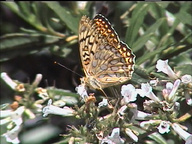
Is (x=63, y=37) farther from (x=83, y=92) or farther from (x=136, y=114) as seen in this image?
(x=136, y=114)

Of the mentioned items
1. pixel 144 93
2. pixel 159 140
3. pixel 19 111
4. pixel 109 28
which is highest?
pixel 109 28

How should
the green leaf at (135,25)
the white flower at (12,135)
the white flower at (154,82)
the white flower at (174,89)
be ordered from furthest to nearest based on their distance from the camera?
the green leaf at (135,25)
the white flower at (12,135)
the white flower at (154,82)
the white flower at (174,89)

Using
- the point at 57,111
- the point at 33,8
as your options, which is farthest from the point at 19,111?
the point at 33,8

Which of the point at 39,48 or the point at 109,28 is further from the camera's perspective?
the point at 39,48

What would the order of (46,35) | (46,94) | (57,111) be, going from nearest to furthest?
(57,111) < (46,94) < (46,35)

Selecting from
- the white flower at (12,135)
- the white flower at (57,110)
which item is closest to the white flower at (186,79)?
the white flower at (57,110)

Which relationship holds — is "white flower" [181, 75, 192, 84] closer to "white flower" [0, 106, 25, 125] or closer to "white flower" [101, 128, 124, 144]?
"white flower" [101, 128, 124, 144]

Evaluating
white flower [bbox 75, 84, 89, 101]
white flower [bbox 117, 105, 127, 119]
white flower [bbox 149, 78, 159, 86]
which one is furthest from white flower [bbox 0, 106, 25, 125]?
white flower [bbox 149, 78, 159, 86]

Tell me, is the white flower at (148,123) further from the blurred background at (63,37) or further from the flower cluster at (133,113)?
the blurred background at (63,37)

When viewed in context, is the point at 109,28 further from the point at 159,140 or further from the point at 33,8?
the point at 33,8
